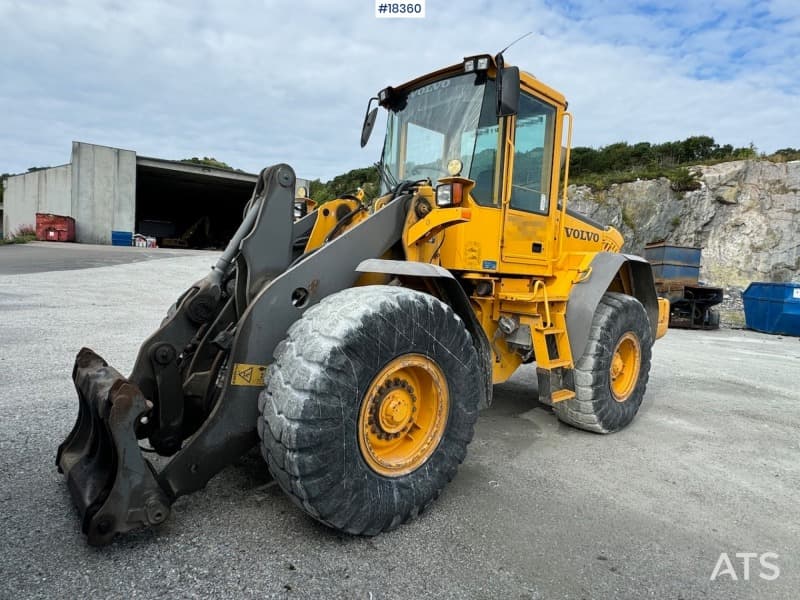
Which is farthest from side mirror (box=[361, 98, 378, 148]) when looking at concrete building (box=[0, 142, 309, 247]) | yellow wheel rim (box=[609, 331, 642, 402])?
concrete building (box=[0, 142, 309, 247])

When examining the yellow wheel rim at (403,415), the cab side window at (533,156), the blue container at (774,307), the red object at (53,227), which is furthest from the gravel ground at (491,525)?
the red object at (53,227)

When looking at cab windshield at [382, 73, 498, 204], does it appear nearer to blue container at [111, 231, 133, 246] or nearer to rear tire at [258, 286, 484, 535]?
rear tire at [258, 286, 484, 535]

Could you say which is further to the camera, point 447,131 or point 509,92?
point 447,131

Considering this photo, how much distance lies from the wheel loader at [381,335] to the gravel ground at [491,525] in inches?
7.3

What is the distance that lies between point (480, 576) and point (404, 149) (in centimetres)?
320

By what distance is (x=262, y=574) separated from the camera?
219 cm

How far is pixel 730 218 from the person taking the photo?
23.2m

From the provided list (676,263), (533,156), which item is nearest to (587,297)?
(533,156)

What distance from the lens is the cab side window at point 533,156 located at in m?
3.95

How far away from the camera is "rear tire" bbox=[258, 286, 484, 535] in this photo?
2277 millimetres

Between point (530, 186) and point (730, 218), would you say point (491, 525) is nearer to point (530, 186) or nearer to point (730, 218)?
point (530, 186)

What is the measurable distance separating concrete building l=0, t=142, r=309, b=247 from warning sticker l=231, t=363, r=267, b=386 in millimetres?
20786

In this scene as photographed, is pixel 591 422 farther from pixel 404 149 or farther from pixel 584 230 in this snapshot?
pixel 404 149

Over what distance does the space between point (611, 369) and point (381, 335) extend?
9.92 feet
